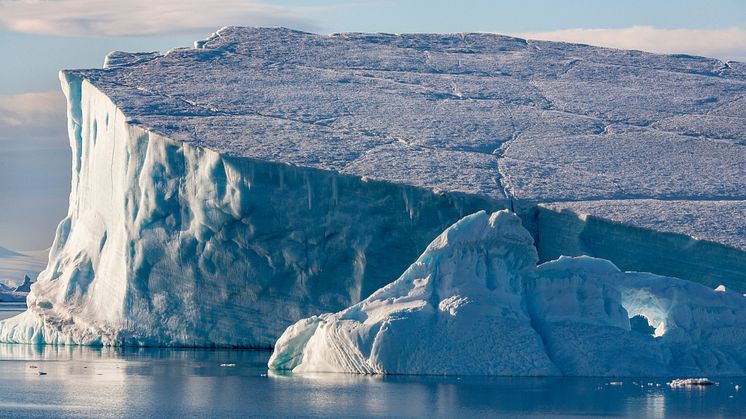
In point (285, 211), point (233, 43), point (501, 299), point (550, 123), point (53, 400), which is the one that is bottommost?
point (53, 400)

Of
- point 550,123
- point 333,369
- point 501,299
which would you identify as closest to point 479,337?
point 501,299

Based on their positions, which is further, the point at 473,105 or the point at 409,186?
the point at 473,105

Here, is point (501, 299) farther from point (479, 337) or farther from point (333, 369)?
point (333, 369)

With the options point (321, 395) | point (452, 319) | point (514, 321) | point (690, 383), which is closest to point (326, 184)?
point (452, 319)

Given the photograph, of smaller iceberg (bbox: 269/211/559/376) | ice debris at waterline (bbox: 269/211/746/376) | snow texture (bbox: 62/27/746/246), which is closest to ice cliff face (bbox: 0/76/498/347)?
snow texture (bbox: 62/27/746/246)

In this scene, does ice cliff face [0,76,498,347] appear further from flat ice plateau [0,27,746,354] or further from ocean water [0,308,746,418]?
ocean water [0,308,746,418]

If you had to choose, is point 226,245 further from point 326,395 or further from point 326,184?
point 326,395
